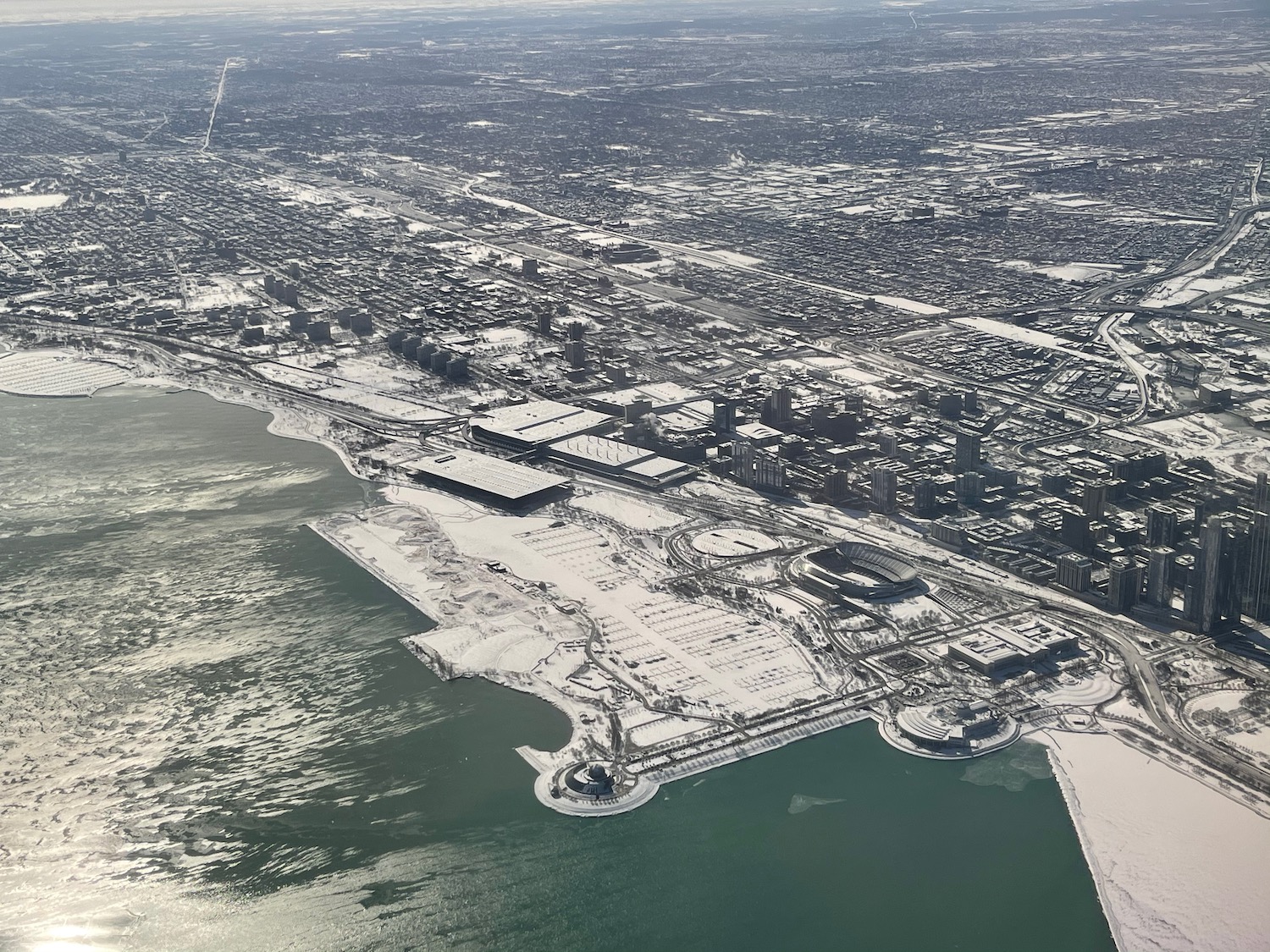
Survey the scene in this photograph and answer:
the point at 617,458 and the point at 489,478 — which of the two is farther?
the point at 617,458

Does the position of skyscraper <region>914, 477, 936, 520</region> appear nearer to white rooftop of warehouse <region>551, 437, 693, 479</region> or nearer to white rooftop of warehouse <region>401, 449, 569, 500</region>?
white rooftop of warehouse <region>551, 437, 693, 479</region>

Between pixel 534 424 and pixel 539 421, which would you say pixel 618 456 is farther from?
pixel 539 421

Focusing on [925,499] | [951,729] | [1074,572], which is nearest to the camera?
[951,729]

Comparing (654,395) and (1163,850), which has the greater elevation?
(654,395)

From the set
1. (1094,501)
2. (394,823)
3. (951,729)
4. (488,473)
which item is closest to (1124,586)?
(1094,501)

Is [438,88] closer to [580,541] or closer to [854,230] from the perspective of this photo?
[854,230]

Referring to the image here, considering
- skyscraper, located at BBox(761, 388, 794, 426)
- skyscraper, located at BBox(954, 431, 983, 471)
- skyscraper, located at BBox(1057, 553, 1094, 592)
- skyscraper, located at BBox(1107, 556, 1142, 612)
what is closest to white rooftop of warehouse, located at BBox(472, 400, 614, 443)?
skyscraper, located at BBox(761, 388, 794, 426)

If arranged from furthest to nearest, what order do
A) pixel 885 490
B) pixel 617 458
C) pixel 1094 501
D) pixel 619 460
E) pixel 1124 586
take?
pixel 617 458
pixel 619 460
pixel 885 490
pixel 1094 501
pixel 1124 586
